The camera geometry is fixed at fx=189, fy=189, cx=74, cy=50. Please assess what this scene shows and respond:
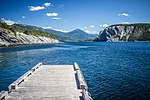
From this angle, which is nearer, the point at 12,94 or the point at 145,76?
the point at 12,94

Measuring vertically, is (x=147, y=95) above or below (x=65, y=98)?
below

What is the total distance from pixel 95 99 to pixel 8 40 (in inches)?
5354

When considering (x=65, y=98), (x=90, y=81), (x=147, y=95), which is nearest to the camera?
(x=65, y=98)

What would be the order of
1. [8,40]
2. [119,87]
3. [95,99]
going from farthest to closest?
[8,40] → [119,87] → [95,99]

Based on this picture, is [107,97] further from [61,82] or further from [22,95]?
[22,95]

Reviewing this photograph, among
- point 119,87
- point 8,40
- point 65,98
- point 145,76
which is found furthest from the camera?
point 8,40

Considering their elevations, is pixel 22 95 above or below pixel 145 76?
above

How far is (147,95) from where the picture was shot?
21281 mm

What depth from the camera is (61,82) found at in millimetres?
18125

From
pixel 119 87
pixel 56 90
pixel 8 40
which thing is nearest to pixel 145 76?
pixel 119 87

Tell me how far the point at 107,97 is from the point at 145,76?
13.2m

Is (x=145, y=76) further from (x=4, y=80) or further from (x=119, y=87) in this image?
(x=4, y=80)

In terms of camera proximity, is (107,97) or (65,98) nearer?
(65,98)

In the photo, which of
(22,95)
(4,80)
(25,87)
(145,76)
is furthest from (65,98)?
(145,76)
